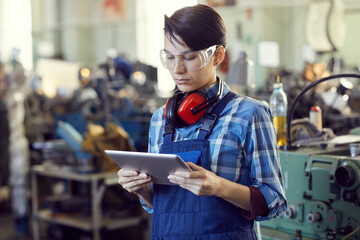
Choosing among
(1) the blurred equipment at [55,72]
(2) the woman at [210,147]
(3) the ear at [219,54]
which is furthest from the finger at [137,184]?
(1) the blurred equipment at [55,72]

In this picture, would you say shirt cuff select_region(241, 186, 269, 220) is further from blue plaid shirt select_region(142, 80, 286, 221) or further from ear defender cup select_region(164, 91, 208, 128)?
ear defender cup select_region(164, 91, 208, 128)

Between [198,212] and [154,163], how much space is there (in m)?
0.19

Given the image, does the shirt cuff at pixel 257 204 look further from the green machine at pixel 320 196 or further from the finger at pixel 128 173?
the green machine at pixel 320 196

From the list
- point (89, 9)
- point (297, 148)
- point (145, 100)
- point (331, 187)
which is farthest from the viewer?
point (89, 9)

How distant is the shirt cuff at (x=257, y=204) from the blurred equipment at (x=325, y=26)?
3.70 meters

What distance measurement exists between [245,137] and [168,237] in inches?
13.6

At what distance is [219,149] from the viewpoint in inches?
50.1

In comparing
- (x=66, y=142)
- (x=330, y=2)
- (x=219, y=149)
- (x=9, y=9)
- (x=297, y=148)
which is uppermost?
(x=9, y=9)

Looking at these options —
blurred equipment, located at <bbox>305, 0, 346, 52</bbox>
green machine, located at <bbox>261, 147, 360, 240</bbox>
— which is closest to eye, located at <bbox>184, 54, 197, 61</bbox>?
green machine, located at <bbox>261, 147, 360, 240</bbox>

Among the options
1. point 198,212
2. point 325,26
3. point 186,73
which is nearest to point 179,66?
point 186,73

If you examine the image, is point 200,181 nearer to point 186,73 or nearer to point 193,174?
point 193,174

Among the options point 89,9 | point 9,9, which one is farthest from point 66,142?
point 9,9

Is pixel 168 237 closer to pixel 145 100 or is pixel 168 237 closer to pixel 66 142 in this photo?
pixel 66 142

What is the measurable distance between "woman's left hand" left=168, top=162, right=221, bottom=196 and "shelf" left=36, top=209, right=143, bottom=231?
2.49 meters
